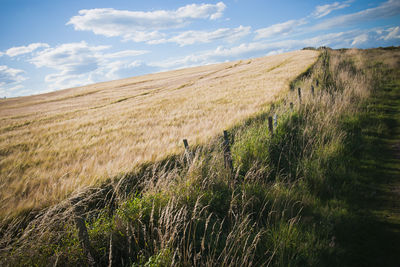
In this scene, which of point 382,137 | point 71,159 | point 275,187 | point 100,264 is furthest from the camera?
point 382,137

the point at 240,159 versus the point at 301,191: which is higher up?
the point at 240,159

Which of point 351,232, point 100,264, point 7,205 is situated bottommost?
point 351,232

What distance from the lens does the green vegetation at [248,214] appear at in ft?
7.65

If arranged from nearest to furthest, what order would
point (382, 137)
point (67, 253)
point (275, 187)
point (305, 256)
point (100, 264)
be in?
1. point (67, 253)
2. point (100, 264)
3. point (305, 256)
4. point (275, 187)
5. point (382, 137)

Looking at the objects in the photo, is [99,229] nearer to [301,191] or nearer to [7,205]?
[7,205]

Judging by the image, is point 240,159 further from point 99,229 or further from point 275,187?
point 99,229

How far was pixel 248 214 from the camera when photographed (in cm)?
294

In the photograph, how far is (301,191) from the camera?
3805 millimetres

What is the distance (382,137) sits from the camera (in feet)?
20.6

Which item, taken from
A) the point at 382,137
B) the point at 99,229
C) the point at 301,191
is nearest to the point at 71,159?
the point at 99,229

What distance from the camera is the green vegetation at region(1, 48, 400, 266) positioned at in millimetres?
2332

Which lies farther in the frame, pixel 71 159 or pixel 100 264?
pixel 71 159

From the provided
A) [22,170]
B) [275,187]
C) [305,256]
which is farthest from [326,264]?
[22,170]

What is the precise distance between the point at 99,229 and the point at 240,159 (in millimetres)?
3042
